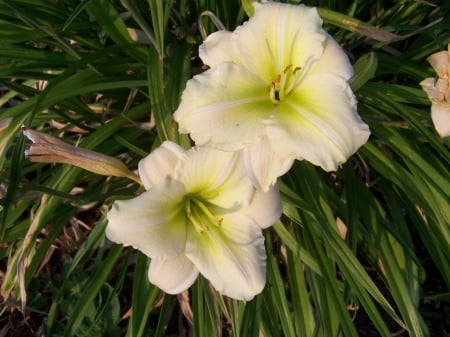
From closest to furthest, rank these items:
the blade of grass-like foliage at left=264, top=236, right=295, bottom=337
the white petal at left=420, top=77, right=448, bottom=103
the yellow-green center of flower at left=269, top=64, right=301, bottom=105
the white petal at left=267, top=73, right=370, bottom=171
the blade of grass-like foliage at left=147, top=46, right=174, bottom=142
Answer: the white petal at left=267, top=73, right=370, bottom=171, the yellow-green center of flower at left=269, top=64, right=301, bottom=105, the white petal at left=420, top=77, right=448, bottom=103, the blade of grass-like foliage at left=147, top=46, right=174, bottom=142, the blade of grass-like foliage at left=264, top=236, right=295, bottom=337

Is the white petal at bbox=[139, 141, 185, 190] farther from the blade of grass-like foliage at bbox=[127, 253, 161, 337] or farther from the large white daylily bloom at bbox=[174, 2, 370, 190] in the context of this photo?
the blade of grass-like foliage at bbox=[127, 253, 161, 337]

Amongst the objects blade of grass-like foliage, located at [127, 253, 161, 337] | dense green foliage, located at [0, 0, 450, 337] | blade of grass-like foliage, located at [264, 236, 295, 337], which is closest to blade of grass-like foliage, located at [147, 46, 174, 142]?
dense green foliage, located at [0, 0, 450, 337]

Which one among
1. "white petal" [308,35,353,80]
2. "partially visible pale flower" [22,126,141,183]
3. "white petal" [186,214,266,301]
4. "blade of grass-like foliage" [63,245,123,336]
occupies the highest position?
"white petal" [308,35,353,80]

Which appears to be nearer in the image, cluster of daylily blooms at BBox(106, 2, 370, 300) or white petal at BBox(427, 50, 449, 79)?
cluster of daylily blooms at BBox(106, 2, 370, 300)

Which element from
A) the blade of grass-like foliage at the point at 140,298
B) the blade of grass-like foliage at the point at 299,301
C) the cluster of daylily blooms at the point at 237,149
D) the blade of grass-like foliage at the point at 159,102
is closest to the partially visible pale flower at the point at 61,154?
the cluster of daylily blooms at the point at 237,149

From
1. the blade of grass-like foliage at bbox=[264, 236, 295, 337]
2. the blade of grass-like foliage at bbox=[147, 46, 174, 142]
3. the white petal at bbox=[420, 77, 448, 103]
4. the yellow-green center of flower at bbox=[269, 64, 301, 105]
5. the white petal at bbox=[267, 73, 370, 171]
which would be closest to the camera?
the white petal at bbox=[267, 73, 370, 171]

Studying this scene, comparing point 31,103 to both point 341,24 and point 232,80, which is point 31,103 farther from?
point 341,24

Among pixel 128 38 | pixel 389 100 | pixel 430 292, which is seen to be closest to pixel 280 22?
pixel 389 100

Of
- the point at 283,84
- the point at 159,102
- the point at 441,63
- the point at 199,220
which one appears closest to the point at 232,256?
the point at 199,220
